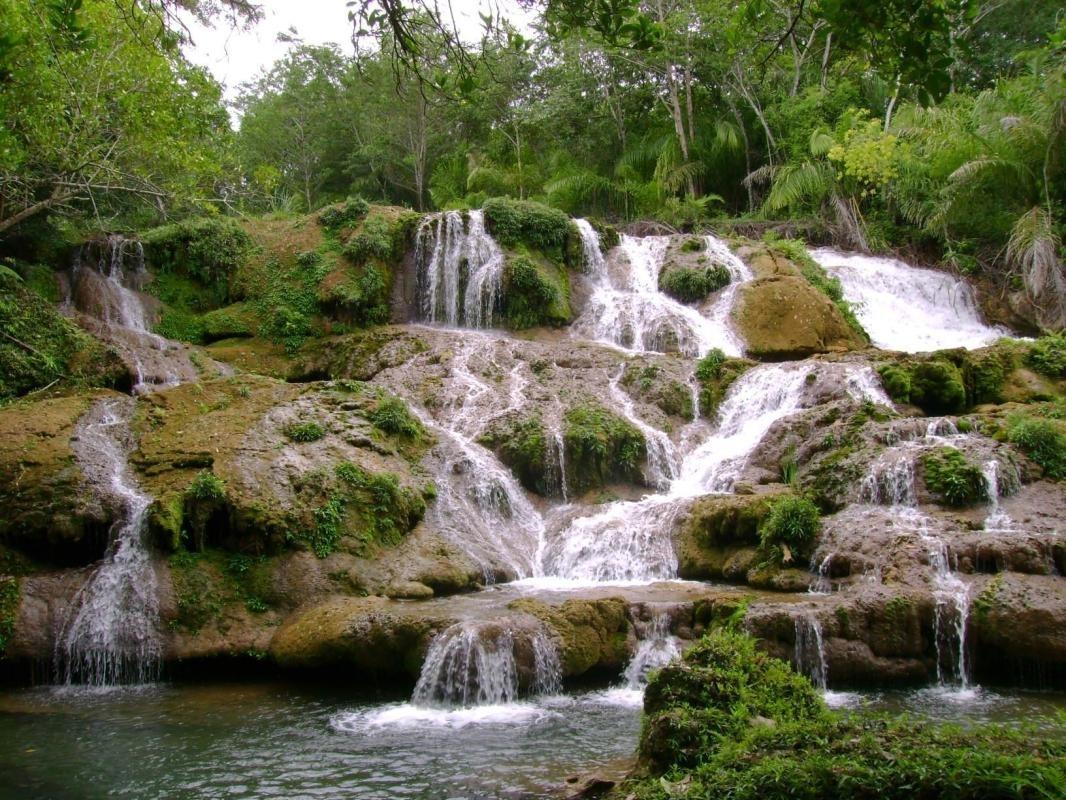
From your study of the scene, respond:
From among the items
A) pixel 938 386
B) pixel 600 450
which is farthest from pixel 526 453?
pixel 938 386

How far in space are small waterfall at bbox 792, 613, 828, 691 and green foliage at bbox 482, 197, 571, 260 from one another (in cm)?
1389

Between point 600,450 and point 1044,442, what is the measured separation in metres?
6.34

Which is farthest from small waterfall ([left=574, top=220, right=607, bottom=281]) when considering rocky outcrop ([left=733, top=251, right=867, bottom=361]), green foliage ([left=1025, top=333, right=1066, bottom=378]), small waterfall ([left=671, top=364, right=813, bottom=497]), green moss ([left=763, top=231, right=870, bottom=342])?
green foliage ([left=1025, top=333, right=1066, bottom=378])

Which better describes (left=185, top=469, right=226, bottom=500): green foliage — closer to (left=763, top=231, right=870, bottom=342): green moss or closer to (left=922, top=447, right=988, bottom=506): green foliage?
(left=922, top=447, right=988, bottom=506): green foliage

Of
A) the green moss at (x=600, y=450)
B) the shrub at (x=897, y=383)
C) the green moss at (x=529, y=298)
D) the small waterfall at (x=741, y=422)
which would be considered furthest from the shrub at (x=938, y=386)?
the green moss at (x=529, y=298)

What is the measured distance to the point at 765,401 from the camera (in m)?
14.8

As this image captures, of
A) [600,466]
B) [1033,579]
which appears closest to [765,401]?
[600,466]

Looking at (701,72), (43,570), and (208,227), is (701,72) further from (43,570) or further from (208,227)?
(43,570)

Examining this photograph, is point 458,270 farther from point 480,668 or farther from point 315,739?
point 315,739

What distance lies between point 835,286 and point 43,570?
17634 mm

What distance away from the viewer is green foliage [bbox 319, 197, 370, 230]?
70.1 ft

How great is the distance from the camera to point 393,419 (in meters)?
13.4

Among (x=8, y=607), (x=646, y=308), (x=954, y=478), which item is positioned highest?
(x=646, y=308)

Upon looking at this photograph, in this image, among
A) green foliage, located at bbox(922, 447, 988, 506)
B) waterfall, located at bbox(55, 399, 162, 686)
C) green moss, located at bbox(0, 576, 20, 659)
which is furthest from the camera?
green foliage, located at bbox(922, 447, 988, 506)
